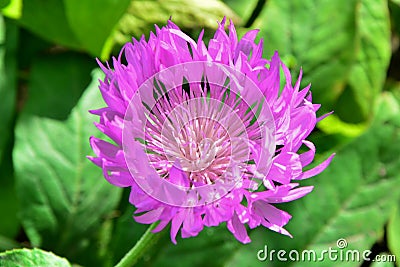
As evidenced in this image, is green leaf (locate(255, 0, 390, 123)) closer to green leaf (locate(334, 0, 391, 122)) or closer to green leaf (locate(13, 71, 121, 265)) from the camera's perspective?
green leaf (locate(334, 0, 391, 122))

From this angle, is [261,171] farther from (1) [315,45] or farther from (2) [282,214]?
(1) [315,45]

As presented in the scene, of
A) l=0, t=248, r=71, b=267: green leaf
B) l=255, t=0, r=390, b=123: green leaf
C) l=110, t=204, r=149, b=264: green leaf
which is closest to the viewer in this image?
l=0, t=248, r=71, b=267: green leaf

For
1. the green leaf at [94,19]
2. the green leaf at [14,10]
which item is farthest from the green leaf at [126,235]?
the green leaf at [14,10]

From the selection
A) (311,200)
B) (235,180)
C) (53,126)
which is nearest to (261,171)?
(235,180)

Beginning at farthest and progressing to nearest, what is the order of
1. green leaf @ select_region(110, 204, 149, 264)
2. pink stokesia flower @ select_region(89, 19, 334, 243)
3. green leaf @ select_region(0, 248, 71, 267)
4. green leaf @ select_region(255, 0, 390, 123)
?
green leaf @ select_region(255, 0, 390, 123) < green leaf @ select_region(110, 204, 149, 264) < green leaf @ select_region(0, 248, 71, 267) < pink stokesia flower @ select_region(89, 19, 334, 243)

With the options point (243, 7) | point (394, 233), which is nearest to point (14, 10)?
point (243, 7)

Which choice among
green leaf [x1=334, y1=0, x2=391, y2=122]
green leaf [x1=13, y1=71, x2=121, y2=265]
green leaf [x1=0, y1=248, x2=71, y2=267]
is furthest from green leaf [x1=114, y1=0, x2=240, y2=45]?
green leaf [x1=0, y1=248, x2=71, y2=267]
